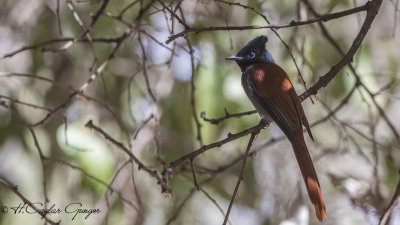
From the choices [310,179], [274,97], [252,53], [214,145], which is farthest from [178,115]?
[214,145]

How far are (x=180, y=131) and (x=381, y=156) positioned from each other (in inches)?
65.9

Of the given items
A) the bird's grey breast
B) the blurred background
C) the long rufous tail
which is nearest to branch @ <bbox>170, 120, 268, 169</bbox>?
the long rufous tail

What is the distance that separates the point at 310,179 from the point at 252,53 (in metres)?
1.30

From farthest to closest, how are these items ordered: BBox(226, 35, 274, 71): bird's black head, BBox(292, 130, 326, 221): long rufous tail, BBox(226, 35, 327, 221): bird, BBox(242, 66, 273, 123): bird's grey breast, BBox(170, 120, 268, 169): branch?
BBox(226, 35, 274, 71): bird's black head → BBox(242, 66, 273, 123): bird's grey breast → BBox(226, 35, 327, 221): bird → BBox(292, 130, 326, 221): long rufous tail → BBox(170, 120, 268, 169): branch

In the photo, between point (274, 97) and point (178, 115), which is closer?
point (274, 97)

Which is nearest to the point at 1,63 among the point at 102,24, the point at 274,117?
the point at 102,24

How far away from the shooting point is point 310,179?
280 cm

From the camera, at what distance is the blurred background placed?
3.83 meters

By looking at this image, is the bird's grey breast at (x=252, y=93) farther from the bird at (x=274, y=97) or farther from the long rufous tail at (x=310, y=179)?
the long rufous tail at (x=310, y=179)

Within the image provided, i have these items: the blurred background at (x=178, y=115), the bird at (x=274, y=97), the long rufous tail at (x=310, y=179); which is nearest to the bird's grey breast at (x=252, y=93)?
the bird at (x=274, y=97)

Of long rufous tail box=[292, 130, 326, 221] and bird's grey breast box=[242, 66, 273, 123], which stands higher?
bird's grey breast box=[242, 66, 273, 123]

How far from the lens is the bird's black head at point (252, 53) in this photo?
3781 millimetres

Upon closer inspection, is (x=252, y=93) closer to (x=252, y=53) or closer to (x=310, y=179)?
(x=252, y=53)

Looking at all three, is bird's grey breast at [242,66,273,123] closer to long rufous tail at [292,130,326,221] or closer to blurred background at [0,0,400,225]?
blurred background at [0,0,400,225]
